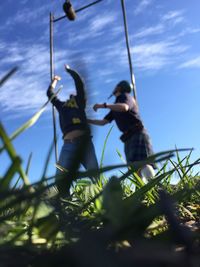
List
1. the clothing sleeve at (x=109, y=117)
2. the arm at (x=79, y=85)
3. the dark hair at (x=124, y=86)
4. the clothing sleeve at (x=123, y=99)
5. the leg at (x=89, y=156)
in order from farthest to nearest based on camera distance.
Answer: the dark hair at (x=124, y=86) < the clothing sleeve at (x=109, y=117) < the clothing sleeve at (x=123, y=99) < the arm at (x=79, y=85) < the leg at (x=89, y=156)

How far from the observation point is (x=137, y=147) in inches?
174

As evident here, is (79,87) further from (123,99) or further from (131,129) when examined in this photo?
(131,129)

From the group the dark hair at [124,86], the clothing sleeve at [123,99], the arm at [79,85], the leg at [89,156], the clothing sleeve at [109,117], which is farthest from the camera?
→ the dark hair at [124,86]

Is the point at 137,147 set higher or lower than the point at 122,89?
lower

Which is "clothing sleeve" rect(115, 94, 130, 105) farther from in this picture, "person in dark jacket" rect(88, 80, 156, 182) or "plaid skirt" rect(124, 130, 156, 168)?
"plaid skirt" rect(124, 130, 156, 168)

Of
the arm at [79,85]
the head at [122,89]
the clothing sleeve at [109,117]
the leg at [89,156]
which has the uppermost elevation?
the head at [122,89]

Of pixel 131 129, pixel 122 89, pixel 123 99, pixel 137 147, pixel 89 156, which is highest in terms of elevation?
pixel 122 89

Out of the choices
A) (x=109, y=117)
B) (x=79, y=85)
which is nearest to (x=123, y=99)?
(x=109, y=117)

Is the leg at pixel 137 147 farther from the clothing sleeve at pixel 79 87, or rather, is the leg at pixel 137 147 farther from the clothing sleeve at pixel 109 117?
the clothing sleeve at pixel 79 87

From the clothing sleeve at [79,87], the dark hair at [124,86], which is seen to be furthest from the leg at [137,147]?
the clothing sleeve at [79,87]

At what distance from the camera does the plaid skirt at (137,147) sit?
435 centimetres

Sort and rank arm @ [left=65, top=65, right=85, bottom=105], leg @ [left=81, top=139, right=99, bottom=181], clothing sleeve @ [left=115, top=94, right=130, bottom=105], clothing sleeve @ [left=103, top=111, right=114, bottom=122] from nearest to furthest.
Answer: leg @ [left=81, top=139, right=99, bottom=181], arm @ [left=65, top=65, right=85, bottom=105], clothing sleeve @ [left=115, top=94, right=130, bottom=105], clothing sleeve @ [left=103, top=111, right=114, bottom=122]

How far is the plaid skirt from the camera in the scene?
14.3ft

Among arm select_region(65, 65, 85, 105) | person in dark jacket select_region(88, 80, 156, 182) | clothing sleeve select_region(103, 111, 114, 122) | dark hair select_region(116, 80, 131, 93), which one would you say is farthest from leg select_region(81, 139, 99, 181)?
dark hair select_region(116, 80, 131, 93)
